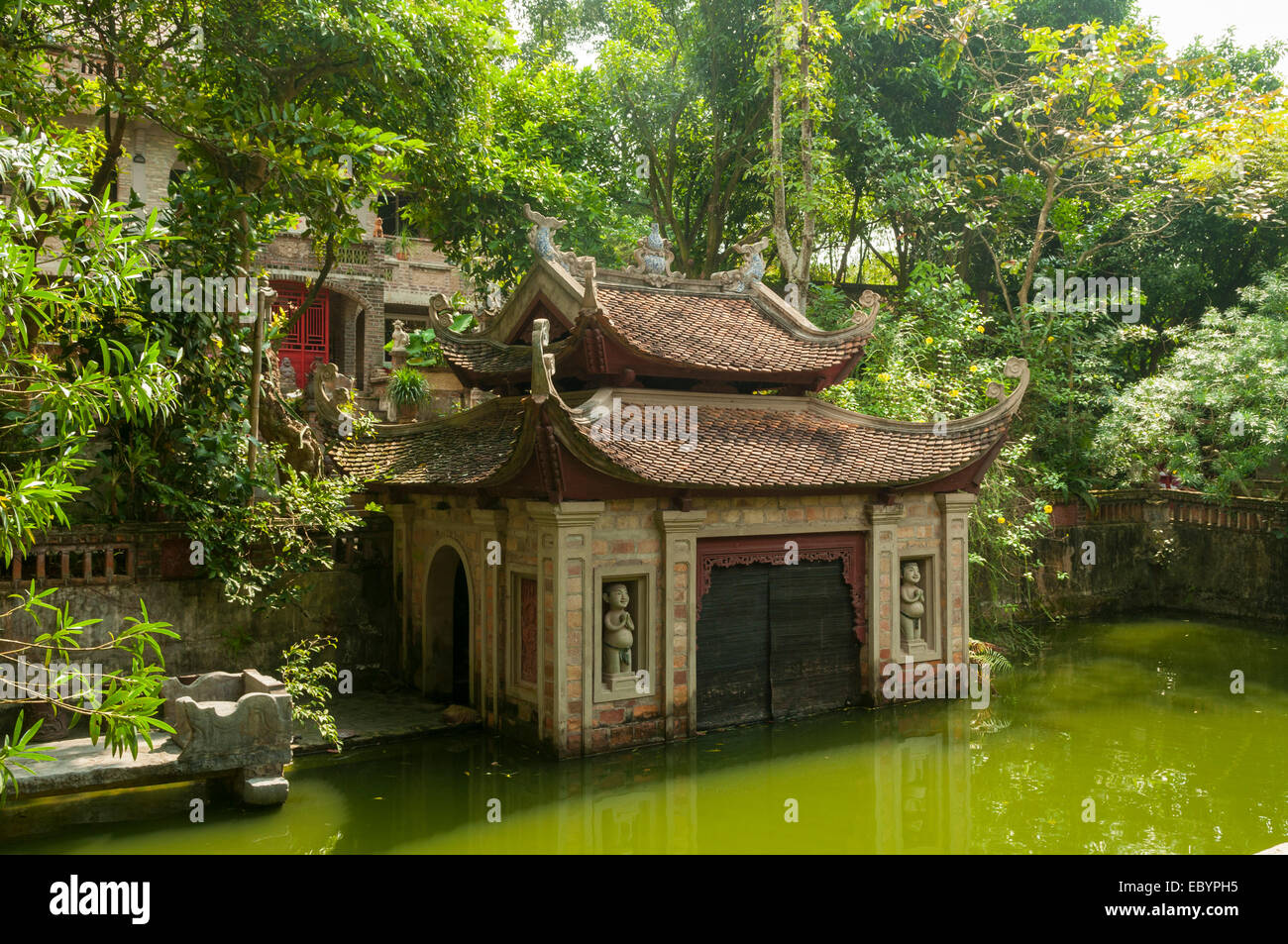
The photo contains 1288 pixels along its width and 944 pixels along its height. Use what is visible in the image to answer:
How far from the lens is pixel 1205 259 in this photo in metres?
24.8

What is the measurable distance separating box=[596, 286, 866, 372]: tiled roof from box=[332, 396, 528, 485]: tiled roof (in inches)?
67.6

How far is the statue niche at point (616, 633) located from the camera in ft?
36.0

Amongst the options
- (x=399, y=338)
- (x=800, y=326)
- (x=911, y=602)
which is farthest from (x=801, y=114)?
(x=911, y=602)

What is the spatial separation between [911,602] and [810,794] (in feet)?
13.6

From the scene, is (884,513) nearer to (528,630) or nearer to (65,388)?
(528,630)

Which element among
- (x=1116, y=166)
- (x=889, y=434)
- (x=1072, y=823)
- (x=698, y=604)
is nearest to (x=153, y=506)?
(x=698, y=604)

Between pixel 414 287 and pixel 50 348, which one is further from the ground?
pixel 414 287

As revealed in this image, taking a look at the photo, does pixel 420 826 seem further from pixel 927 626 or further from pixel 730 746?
pixel 927 626

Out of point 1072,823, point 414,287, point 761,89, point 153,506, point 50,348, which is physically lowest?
point 1072,823

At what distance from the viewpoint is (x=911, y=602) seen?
1333cm

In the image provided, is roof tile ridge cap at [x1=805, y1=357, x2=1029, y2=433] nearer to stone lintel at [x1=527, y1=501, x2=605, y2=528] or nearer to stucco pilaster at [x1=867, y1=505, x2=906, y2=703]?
stucco pilaster at [x1=867, y1=505, x2=906, y2=703]

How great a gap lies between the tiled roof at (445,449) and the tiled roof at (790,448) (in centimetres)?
138

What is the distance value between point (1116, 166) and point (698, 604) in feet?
49.5

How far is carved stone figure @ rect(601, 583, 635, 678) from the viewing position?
432 inches
